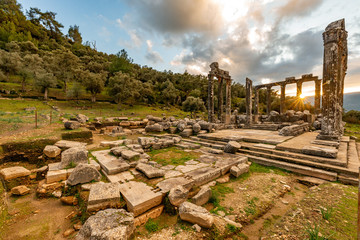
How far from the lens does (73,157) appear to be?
4.37m

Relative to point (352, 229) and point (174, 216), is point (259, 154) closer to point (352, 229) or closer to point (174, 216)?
point (352, 229)

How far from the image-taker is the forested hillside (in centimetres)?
2722

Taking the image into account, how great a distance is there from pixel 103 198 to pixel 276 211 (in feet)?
11.5

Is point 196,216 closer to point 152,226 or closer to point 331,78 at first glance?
point 152,226

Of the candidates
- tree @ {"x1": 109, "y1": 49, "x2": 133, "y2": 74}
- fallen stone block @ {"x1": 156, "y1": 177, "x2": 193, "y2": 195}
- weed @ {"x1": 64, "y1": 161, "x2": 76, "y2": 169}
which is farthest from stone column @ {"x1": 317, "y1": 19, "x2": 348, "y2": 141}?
tree @ {"x1": 109, "y1": 49, "x2": 133, "y2": 74}

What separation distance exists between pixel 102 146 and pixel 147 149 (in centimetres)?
232

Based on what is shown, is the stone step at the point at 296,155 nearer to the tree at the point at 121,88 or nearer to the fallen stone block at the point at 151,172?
the fallen stone block at the point at 151,172

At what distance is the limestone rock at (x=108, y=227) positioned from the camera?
1892 mm

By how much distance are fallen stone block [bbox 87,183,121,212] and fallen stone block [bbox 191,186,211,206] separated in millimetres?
1545

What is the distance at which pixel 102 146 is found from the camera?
22.8 ft

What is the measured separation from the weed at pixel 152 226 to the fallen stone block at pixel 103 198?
2.22 feet

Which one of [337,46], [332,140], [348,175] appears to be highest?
[337,46]

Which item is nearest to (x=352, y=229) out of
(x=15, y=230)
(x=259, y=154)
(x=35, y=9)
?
(x=259, y=154)

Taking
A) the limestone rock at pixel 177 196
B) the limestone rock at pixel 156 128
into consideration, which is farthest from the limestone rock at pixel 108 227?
the limestone rock at pixel 156 128
